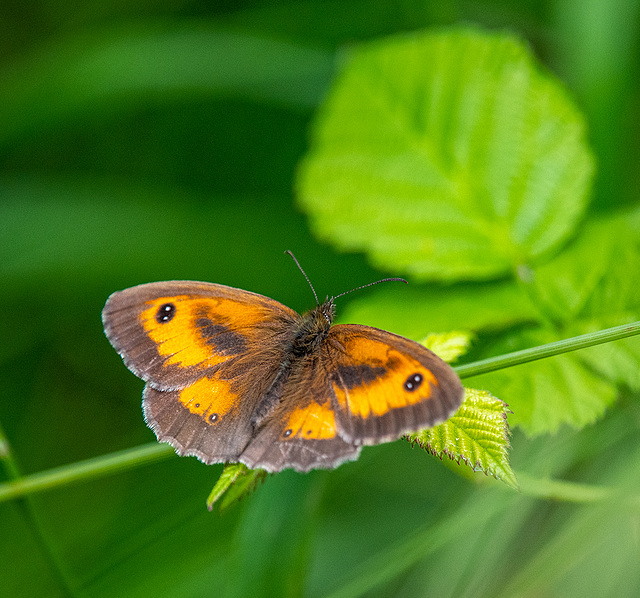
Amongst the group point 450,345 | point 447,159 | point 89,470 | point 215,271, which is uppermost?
point 447,159

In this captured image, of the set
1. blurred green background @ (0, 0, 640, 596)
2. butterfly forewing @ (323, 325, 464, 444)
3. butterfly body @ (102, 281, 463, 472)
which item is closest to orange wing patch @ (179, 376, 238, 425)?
butterfly body @ (102, 281, 463, 472)

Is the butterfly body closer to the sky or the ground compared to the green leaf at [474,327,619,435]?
closer to the sky

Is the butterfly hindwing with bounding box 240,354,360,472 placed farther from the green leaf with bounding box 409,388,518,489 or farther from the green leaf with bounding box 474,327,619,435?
the green leaf with bounding box 474,327,619,435

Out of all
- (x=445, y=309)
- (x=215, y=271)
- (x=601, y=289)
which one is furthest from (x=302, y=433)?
(x=215, y=271)

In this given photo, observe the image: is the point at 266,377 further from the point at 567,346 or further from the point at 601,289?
the point at 601,289

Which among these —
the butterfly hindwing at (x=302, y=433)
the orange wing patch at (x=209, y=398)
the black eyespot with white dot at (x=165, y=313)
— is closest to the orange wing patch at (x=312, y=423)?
the butterfly hindwing at (x=302, y=433)

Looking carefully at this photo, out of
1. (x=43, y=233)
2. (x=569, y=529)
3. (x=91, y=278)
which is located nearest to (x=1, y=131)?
(x=43, y=233)

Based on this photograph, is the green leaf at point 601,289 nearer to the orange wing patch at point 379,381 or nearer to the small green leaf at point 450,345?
the small green leaf at point 450,345
